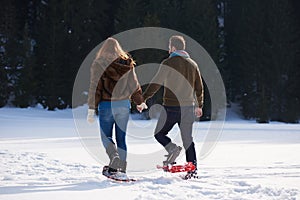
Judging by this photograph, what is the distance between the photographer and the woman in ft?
15.6

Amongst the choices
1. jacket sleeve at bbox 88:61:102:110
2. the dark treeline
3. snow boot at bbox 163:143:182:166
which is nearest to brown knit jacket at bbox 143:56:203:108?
snow boot at bbox 163:143:182:166

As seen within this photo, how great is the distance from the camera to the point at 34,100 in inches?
973

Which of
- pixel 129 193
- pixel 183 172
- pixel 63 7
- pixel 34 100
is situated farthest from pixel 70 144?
pixel 63 7

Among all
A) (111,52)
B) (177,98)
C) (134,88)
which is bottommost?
(177,98)

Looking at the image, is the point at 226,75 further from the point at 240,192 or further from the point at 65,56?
the point at 240,192

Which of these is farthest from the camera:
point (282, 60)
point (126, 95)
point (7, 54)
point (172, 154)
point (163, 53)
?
point (282, 60)

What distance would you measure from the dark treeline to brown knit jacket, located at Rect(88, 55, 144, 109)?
18.1m

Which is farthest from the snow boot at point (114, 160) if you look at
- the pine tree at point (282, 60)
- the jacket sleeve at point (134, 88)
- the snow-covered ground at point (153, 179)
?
the pine tree at point (282, 60)

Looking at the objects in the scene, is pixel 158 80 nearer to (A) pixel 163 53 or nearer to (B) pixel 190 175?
(B) pixel 190 175

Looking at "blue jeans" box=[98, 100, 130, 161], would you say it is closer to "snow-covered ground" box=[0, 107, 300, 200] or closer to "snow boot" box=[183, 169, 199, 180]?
"snow-covered ground" box=[0, 107, 300, 200]

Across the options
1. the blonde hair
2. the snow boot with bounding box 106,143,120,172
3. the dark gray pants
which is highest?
the blonde hair

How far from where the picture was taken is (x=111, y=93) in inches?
188

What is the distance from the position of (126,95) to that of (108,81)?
275 millimetres

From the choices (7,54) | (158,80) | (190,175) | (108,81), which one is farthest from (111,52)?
(7,54)
